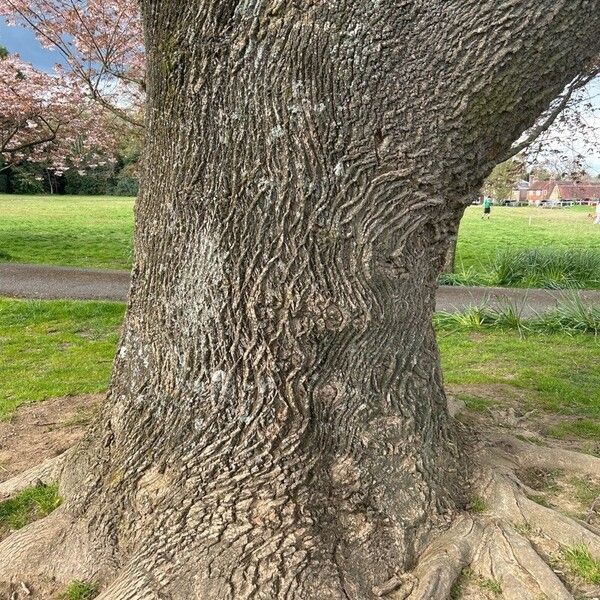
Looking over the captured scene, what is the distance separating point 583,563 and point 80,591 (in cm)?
203

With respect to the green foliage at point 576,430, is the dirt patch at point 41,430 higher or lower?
lower

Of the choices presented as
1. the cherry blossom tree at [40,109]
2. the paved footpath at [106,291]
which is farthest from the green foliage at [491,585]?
the cherry blossom tree at [40,109]

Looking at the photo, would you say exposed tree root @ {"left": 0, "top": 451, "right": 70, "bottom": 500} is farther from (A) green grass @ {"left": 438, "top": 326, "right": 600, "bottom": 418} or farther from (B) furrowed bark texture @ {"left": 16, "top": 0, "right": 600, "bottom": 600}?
(A) green grass @ {"left": 438, "top": 326, "right": 600, "bottom": 418}

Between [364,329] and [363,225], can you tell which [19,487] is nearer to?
[364,329]

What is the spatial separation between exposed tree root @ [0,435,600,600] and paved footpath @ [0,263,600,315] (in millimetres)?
5645

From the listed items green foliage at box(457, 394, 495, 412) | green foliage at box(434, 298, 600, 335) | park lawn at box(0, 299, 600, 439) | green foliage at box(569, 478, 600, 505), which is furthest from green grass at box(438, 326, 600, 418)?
green foliage at box(569, 478, 600, 505)

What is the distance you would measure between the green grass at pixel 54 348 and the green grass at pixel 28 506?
155 centimetres

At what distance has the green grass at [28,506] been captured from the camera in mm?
2832

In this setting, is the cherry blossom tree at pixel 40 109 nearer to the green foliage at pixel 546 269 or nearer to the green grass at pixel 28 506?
the green foliage at pixel 546 269

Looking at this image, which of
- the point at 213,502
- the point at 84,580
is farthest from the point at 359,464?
the point at 84,580

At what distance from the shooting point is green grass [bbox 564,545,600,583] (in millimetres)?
2285

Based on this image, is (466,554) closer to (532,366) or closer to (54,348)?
(532,366)

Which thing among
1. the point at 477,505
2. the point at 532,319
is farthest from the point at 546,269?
the point at 477,505

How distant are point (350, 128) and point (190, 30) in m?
0.71
